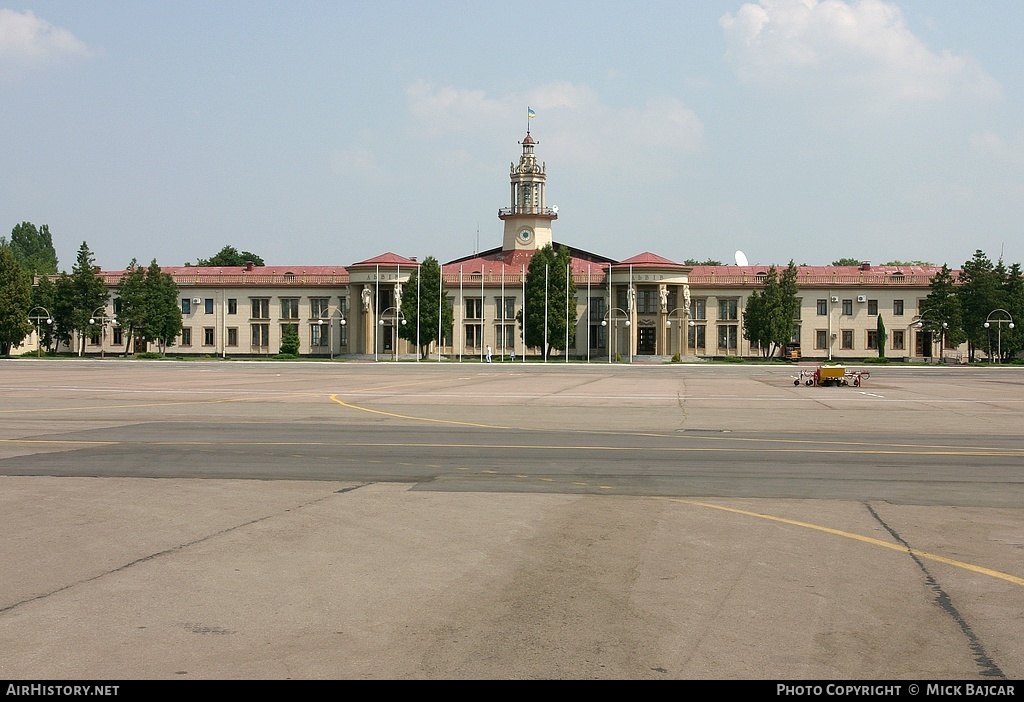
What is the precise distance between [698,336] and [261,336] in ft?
176

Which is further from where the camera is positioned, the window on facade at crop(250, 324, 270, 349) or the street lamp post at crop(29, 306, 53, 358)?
the window on facade at crop(250, 324, 270, 349)

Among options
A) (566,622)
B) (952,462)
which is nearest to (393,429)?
(952,462)

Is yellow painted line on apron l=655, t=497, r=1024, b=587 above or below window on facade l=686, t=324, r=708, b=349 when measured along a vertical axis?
below

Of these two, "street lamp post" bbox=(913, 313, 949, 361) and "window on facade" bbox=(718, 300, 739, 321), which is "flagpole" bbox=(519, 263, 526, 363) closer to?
"window on facade" bbox=(718, 300, 739, 321)

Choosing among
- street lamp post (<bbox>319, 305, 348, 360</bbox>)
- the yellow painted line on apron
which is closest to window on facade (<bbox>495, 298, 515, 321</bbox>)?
street lamp post (<bbox>319, 305, 348, 360</bbox>)

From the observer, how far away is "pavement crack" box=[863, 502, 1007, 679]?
6.41 metres

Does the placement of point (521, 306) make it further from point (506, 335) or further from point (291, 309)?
point (291, 309)

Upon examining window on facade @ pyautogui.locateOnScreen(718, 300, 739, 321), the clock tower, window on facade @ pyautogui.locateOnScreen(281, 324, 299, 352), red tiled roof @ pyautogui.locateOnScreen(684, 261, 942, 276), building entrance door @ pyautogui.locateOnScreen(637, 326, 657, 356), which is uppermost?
the clock tower

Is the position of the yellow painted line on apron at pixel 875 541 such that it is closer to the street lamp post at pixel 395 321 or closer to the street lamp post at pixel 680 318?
the street lamp post at pixel 395 321

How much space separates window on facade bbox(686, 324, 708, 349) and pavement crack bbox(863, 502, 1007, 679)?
342 feet

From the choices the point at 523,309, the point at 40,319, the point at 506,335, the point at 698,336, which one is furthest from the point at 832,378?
the point at 40,319

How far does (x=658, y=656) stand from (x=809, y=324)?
110682 mm
